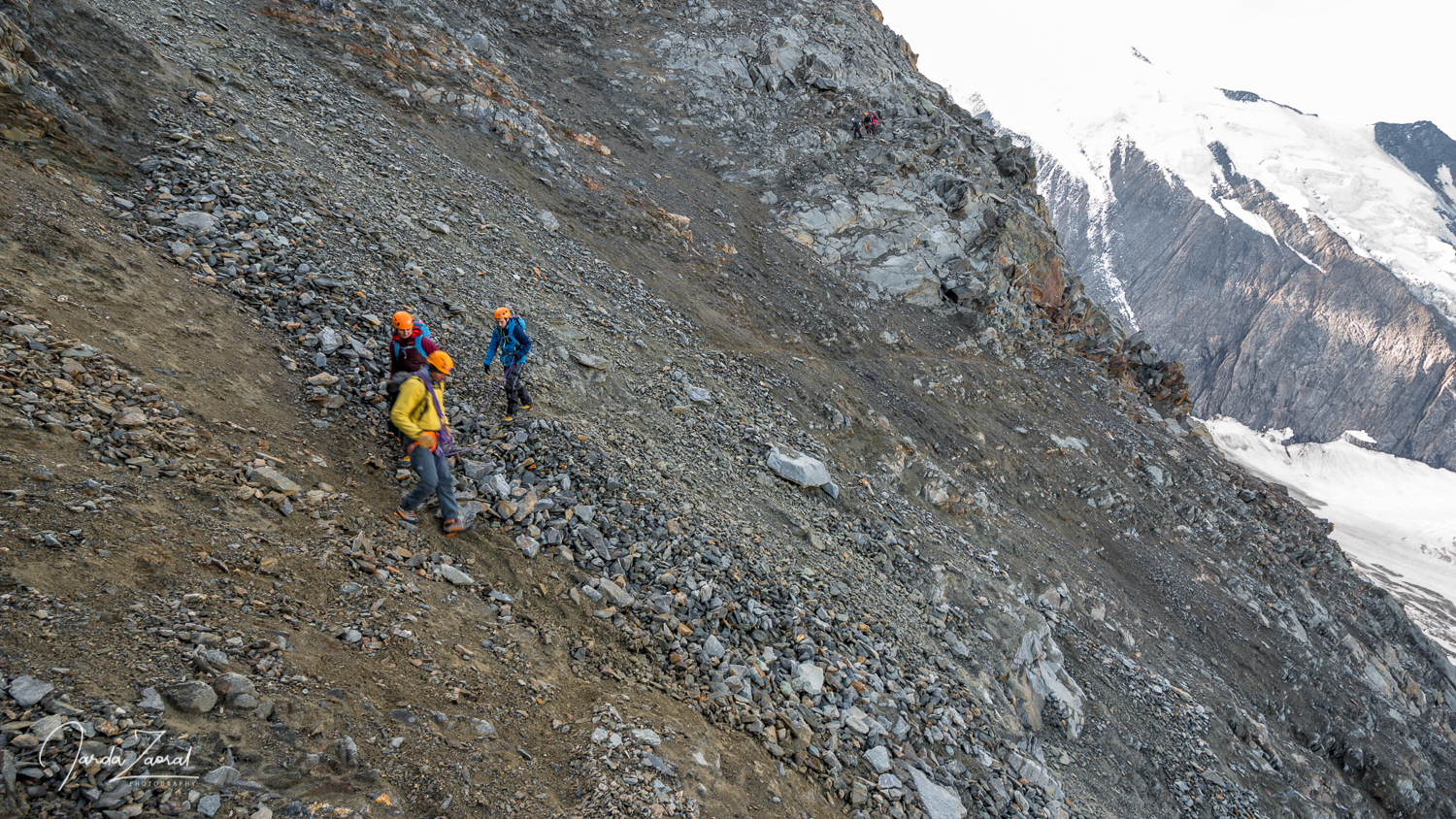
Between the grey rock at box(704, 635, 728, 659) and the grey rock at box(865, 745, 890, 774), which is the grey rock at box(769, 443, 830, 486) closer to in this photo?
the grey rock at box(704, 635, 728, 659)

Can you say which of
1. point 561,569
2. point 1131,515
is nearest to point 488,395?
point 561,569

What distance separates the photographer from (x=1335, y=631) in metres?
20.6

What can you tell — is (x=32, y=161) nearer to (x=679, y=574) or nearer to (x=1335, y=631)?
(x=679, y=574)

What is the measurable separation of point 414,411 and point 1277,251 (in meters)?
179

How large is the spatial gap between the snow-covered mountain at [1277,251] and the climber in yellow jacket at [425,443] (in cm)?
16698

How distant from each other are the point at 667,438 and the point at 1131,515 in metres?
17.9

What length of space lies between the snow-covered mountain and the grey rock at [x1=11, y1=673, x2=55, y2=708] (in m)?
170

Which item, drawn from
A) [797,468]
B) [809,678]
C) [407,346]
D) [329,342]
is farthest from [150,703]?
[797,468]

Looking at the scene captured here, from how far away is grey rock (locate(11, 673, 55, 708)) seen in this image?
9.66 feet

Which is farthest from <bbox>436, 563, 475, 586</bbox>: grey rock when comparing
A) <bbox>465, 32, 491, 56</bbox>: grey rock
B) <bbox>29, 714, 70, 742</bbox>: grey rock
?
<bbox>465, 32, 491, 56</bbox>: grey rock

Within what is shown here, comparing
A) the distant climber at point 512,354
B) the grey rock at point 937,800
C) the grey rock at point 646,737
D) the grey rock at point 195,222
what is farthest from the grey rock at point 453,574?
the grey rock at point 195,222

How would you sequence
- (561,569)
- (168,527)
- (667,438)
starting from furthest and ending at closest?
1. (667,438)
2. (561,569)
3. (168,527)

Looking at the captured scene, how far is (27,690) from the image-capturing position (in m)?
3.00

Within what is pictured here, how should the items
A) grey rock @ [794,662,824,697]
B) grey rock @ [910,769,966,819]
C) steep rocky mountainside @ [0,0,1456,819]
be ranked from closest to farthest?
steep rocky mountainside @ [0,0,1456,819] < grey rock @ [910,769,966,819] < grey rock @ [794,662,824,697]
